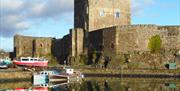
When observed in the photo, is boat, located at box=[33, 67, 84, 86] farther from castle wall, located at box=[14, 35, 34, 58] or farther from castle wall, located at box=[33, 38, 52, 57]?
castle wall, located at box=[14, 35, 34, 58]

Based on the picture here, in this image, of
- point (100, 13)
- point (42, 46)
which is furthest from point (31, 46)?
point (100, 13)

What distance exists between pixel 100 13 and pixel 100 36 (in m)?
6.32

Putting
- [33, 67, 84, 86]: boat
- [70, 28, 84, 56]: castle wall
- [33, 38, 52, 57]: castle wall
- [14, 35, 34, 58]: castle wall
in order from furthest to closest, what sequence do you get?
[14, 35, 34, 58]: castle wall < [33, 38, 52, 57]: castle wall < [70, 28, 84, 56]: castle wall < [33, 67, 84, 86]: boat

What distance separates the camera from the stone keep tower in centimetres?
8025

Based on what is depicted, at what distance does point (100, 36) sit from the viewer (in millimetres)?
75812

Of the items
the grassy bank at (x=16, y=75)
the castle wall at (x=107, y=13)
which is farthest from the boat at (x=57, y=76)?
the castle wall at (x=107, y=13)

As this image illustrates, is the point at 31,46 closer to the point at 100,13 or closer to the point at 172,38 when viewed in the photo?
the point at 100,13

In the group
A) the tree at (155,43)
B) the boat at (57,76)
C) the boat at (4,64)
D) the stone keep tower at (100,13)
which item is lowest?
the boat at (57,76)

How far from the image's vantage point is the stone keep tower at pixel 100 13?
80250 millimetres

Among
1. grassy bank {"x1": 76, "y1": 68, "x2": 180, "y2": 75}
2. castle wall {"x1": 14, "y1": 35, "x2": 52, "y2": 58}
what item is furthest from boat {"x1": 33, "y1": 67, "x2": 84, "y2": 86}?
castle wall {"x1": 14, "y1": 35, "x2": 52, "y2": 58}

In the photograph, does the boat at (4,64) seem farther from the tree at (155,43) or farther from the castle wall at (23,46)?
the tree at (155,43)

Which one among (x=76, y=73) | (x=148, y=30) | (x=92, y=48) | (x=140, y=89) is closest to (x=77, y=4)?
(x=92, y=48)

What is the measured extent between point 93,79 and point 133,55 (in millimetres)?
10785

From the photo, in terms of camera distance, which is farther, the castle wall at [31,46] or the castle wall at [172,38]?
the castle wall at [31,46]
